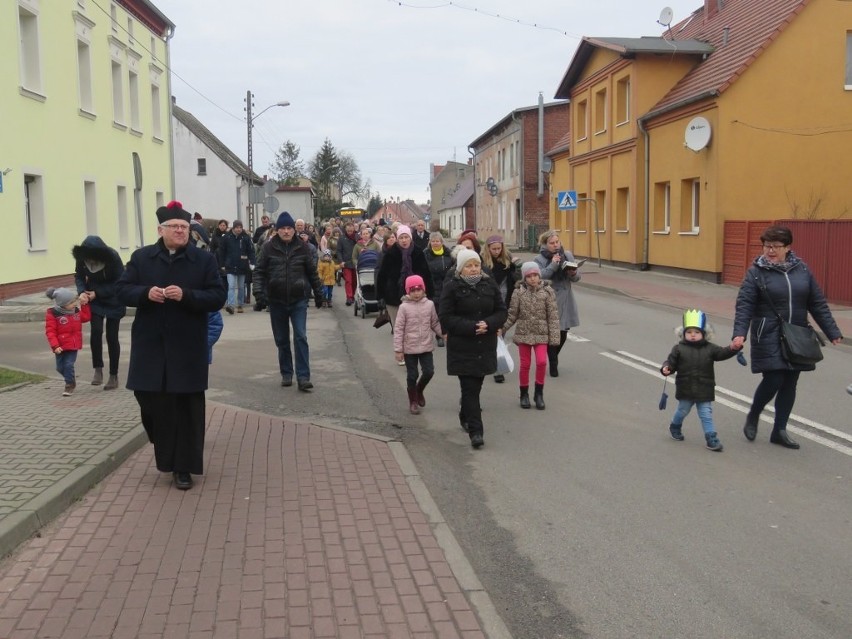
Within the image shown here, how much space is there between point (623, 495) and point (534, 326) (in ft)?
10.1

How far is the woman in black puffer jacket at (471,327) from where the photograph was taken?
7.22m

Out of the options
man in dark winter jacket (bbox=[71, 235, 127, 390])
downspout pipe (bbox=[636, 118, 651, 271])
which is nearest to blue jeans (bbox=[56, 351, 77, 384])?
man in dark winter jacket (bbox=[71, 235, 127, 390])

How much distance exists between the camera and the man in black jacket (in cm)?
973

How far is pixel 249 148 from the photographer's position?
37.7m

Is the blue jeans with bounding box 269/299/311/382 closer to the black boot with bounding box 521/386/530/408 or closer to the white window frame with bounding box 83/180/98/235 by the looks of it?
the black boot with bounding box 521/386/530/408

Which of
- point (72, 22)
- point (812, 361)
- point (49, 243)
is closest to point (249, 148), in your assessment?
point (72, 22)

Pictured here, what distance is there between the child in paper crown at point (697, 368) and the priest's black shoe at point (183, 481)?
3.68 metres

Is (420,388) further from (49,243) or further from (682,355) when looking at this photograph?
(49,243)

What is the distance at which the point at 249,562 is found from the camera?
4.65 meters

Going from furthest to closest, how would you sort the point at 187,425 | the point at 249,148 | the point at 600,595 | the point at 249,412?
the point at 249,148 < the point at 249,412 < the point at 187,425 < the point at 600,595

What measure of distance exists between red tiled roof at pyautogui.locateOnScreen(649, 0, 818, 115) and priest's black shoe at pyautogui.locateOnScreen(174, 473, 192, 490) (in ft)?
66.3

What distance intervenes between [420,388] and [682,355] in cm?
256

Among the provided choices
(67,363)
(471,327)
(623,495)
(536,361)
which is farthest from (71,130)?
(623,495)

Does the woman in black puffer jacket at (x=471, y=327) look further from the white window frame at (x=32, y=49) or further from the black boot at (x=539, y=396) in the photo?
the white window frame at (x=32, y=49)
